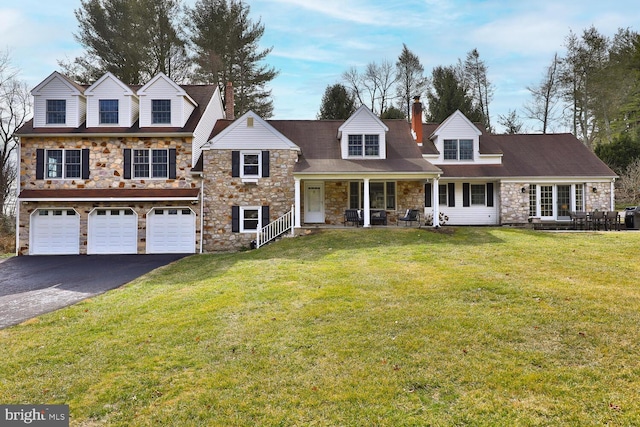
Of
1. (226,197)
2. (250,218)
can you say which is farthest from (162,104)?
(250,218)

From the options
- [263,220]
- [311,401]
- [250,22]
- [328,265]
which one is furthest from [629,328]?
[250,22]

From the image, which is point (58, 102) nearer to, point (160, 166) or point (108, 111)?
point (108, 111)

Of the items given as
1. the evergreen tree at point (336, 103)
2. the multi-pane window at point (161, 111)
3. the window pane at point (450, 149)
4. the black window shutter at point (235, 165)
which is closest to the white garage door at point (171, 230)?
the black window shutter at point (235, 165)

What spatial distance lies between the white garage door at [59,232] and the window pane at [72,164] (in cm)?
174

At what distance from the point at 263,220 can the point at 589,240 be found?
1346cm

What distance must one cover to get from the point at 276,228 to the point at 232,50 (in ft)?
58.5

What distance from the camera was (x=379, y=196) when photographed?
19.2 meters

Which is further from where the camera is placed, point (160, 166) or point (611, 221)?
point (160, 166)

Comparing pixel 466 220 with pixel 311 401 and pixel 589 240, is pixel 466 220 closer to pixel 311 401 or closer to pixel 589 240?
pixel 589 240

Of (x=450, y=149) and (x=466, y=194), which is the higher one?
(x=450, y=149)

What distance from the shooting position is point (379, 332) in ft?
19.3

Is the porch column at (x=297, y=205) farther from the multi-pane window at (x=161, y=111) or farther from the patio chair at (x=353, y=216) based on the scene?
the multi-pane window at (x=161, y=111)

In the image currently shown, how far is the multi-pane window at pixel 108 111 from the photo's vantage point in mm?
18078

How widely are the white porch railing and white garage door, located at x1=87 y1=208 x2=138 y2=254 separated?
618 centimetres
